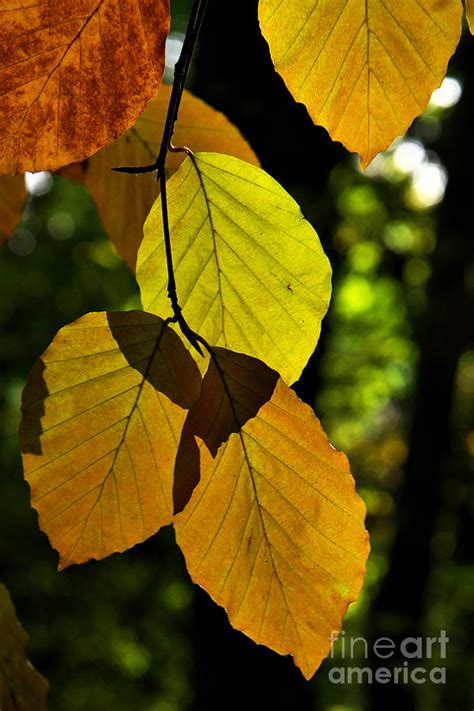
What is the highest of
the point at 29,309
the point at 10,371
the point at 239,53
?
the point at 29,309

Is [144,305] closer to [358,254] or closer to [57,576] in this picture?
[358,254]

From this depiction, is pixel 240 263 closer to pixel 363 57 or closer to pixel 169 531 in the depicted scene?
pixel 363 57

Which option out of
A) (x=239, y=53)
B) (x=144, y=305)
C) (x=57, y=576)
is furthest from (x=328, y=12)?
(x=57, y=576)

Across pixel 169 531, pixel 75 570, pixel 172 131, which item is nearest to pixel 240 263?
pixel 172 131

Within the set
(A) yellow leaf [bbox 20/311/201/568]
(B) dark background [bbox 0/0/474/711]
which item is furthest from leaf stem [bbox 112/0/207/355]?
(B) dark background [bbox 0/0/474/711]

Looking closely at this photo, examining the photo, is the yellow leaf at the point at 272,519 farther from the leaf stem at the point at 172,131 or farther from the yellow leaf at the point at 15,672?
the yellow leaf at the point at 15,672

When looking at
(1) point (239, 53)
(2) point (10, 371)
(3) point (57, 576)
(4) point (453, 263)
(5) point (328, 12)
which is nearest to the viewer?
(5) point (328, 12)
